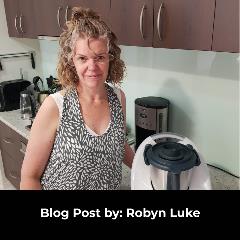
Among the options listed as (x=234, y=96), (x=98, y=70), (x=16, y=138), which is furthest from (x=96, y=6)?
(x=16, y=138)

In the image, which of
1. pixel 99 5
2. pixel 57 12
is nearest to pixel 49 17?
pixel 57 12

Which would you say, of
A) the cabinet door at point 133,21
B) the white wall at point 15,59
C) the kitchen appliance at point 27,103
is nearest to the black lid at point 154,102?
the cabinet door at point 133,21

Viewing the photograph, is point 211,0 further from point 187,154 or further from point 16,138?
point 16,138

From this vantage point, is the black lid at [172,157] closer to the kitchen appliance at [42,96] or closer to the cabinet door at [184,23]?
the cabinet door at [184,23]

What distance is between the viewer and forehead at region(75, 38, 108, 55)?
1.01m

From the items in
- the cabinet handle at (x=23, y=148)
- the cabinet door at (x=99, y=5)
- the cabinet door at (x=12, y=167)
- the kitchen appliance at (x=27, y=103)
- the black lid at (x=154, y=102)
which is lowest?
the cabinet door at (x=12, y=167)

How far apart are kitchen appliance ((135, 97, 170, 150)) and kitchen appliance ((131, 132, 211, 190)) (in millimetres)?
592

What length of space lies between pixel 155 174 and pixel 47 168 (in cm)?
47

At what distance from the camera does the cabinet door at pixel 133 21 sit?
1.19 m

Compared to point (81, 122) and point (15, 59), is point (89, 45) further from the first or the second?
point (15, 59)

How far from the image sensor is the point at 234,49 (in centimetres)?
96

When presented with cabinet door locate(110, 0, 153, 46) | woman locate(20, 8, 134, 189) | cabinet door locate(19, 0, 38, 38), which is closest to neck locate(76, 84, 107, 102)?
woman locate(20, 8, 134, 189)

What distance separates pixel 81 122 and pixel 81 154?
123mm

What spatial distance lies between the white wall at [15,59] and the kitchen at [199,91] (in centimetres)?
114
